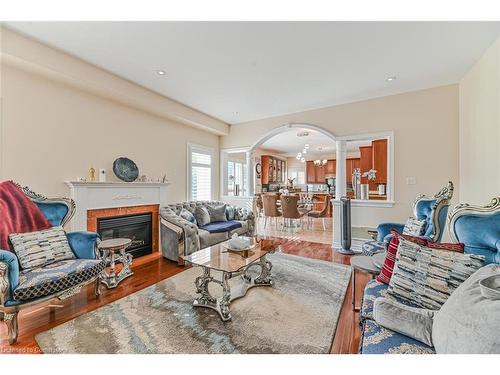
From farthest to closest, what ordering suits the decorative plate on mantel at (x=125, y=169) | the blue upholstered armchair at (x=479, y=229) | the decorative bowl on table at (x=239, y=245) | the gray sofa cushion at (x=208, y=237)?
Result: the gray sofa cushion at (x=208, y=237), the decorative plate on mantel at (x=125, y=169), the decorative bowl on table at (x=239, y=245), the blue upholstered armchair at (x=479, y=229)

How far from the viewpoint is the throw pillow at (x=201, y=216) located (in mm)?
4355

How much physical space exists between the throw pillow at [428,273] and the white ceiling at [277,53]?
2.09m

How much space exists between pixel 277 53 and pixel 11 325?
3565 millimetres

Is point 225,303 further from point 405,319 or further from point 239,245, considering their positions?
point 405,319

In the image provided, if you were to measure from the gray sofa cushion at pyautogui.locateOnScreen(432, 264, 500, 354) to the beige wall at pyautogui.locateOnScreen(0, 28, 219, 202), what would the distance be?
4.03 metres

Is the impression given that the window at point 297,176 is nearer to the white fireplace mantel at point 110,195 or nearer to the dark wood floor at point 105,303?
the dark wood floor at point 105,303

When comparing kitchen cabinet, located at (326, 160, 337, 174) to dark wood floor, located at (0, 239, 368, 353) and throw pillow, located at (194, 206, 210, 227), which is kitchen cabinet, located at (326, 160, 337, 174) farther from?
throw pillow, located at (194, 206, 210, 227)

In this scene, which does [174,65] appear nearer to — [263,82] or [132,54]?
[132,54]

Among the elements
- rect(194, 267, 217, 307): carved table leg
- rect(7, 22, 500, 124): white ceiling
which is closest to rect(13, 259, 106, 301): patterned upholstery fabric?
rect(194, 267, 217, 307): carved table leg

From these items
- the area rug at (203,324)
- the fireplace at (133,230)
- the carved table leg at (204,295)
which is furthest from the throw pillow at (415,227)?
the fireplace at (133,230)

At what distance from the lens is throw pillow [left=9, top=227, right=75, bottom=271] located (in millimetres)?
2072

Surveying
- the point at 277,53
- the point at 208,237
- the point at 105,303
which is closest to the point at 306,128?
the point at 277,53
